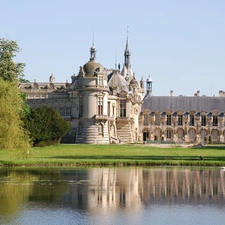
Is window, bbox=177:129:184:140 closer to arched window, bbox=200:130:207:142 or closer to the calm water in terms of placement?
arched window, bbox=200:130:207:142

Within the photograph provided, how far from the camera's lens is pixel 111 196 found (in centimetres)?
3041

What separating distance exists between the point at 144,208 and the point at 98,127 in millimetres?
56344

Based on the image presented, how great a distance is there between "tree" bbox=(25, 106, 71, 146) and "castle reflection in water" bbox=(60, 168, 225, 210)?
88.9 ft

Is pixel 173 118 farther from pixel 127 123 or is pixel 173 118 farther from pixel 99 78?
pixel 99 78

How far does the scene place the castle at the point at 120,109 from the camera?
83.5m

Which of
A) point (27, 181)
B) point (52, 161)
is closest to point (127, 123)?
point (52, 161)

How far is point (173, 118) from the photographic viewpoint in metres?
105

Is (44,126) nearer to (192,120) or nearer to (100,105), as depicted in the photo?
(100,105)

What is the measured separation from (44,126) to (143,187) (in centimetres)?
3837

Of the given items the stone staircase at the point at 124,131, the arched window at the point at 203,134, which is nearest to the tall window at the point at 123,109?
the stone staircase at the point at 124,131

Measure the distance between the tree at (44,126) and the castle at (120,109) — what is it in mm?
9129

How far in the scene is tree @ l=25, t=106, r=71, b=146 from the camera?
69.6 metres

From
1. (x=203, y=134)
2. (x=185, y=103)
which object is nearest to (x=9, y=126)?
(x=203, y=134)

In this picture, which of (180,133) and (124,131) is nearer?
(124,131)
